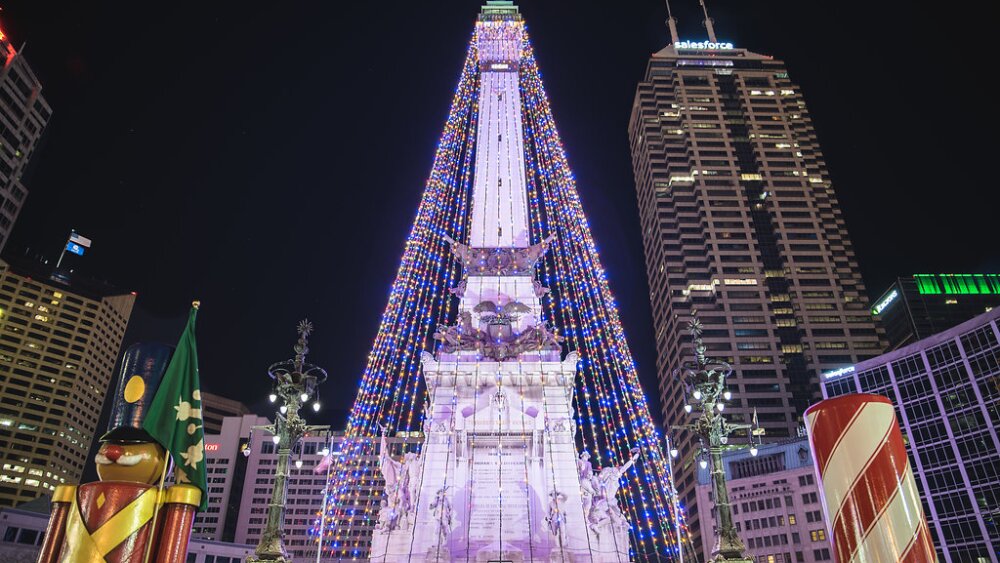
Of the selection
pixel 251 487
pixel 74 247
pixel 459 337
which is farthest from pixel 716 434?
pixel 74 247

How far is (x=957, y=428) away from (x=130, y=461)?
64.2m

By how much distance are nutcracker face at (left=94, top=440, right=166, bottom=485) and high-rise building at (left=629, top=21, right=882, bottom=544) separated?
8088 centimetres

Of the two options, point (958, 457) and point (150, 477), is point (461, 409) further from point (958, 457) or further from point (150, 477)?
point (958, 457)

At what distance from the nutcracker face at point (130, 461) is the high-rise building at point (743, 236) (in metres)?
80.9

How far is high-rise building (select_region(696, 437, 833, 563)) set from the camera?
6369 centimetres

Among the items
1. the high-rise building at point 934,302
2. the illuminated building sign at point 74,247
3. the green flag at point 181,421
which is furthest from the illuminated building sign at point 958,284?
the illuminated building sign at point 74,247

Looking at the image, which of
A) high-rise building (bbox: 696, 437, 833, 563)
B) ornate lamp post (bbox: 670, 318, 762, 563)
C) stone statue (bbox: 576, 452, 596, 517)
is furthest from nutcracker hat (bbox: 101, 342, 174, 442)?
high-rise building (bbox: 696, 437, 833, 563)

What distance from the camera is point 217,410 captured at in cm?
13688

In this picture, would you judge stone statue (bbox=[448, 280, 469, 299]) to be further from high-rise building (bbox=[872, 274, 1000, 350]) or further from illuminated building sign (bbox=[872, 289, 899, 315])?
illuminated building sign (bbox=[872, 289, 899, 315])

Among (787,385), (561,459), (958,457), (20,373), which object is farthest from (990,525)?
(20,373)

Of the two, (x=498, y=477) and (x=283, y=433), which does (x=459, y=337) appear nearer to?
(x=498, y=477)

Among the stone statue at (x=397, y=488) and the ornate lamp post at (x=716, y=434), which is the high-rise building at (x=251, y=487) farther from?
the ornate lamp post at (x=716, y=434)

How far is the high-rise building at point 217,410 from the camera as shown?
131262mm

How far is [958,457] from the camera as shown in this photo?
177 ft
